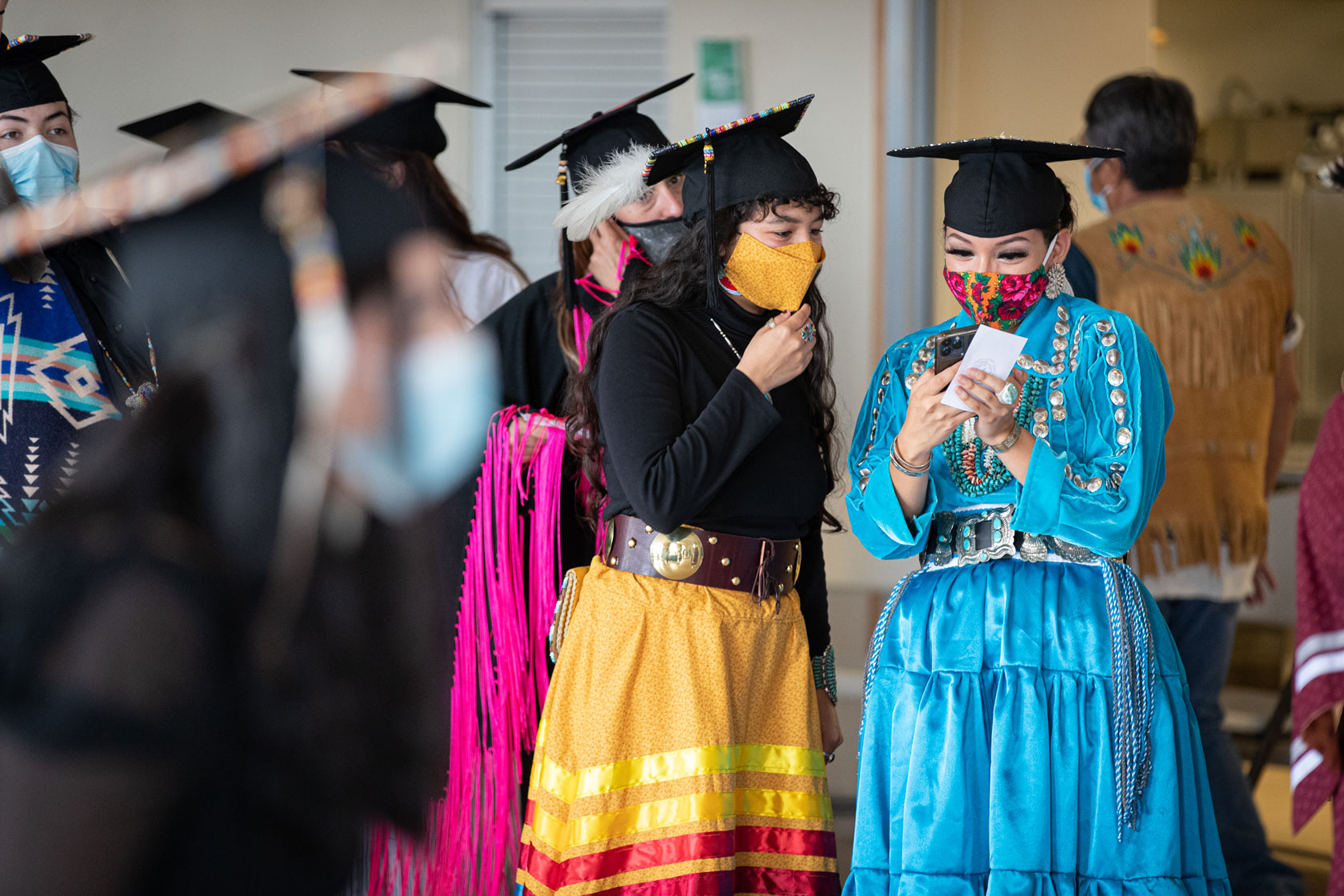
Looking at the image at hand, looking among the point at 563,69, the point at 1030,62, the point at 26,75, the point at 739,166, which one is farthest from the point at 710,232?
the point at 563,69

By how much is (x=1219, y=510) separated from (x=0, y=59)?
249 centimetres

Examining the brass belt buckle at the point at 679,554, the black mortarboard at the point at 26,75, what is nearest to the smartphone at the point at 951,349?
the brass belt buckle at the point at 679,554

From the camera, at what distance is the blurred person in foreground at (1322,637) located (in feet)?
4.55

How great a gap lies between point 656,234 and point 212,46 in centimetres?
276

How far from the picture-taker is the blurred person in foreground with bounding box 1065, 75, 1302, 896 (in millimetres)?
2439

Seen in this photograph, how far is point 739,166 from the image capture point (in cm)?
158

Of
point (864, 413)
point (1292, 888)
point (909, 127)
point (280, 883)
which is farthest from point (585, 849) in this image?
point (909, 127)

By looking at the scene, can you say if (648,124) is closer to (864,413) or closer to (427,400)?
(864,413)

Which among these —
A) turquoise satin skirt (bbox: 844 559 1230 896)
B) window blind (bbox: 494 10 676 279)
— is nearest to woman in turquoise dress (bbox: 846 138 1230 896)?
turquoise satin skirt (bbox: 844 559 1230 896)

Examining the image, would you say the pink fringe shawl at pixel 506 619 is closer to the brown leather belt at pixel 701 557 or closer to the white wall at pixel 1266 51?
the brown leather belt at pixel 701 557

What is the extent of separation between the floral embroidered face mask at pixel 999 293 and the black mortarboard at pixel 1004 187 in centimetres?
6

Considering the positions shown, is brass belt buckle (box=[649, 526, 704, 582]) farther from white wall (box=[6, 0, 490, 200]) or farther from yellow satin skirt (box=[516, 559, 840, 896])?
white wall (box=[6, 0, 490, 200])

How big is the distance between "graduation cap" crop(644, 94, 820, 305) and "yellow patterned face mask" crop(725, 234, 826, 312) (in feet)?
0.12

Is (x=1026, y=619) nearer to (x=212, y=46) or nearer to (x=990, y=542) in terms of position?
(x=990, y=542)
